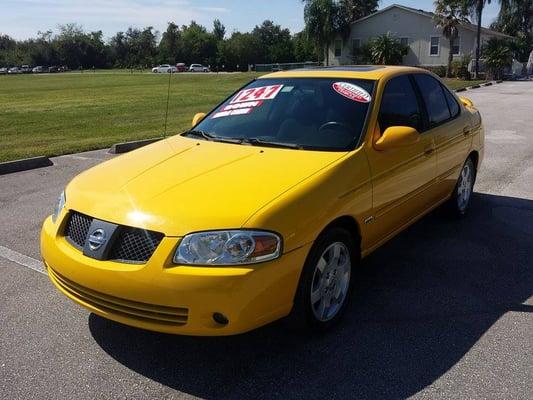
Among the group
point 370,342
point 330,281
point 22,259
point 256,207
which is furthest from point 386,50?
point 256,207

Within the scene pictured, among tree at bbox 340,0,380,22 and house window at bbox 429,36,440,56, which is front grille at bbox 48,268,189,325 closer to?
house window at bbox 429,36,440,56

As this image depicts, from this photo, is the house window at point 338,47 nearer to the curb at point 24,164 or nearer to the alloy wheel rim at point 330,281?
the curb at point 24,164

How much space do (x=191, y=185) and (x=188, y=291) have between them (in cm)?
75

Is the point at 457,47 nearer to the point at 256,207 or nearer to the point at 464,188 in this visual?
the point at 464,188

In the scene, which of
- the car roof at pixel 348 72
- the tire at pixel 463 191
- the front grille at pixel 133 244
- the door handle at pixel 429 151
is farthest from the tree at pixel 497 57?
the front grille at pixel 133 244

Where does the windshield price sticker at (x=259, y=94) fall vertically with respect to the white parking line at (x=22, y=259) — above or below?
above

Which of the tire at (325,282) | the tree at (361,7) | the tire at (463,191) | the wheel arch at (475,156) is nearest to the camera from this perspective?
the tire at (325,282)

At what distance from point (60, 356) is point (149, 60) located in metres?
112

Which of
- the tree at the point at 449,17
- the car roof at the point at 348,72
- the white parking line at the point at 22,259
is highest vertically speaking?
the tree at the point at 449,17

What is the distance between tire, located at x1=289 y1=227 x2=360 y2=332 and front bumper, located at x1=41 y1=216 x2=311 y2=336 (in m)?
0.11

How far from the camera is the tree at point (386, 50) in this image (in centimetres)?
4344

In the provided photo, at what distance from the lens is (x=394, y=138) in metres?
3.80

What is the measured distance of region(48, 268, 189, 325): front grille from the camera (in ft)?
9.41

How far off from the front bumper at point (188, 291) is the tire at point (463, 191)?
2.97 metres
